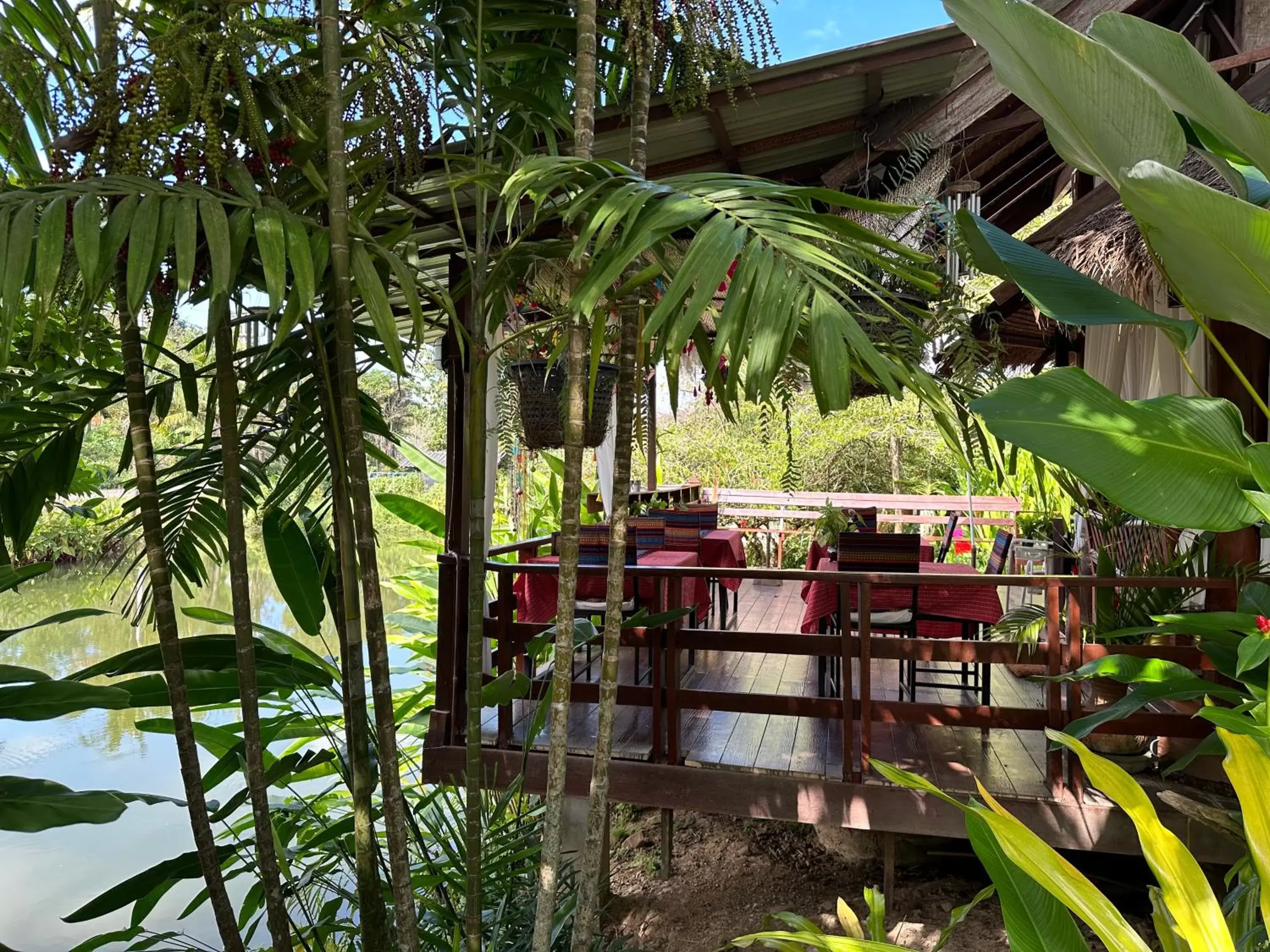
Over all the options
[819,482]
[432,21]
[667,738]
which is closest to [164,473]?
[432,21]

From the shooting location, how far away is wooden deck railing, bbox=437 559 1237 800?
2.79m

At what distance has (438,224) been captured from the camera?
133 inches

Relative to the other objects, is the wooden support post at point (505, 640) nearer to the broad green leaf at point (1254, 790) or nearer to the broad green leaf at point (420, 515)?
the broad green leaf at point (420, 515)

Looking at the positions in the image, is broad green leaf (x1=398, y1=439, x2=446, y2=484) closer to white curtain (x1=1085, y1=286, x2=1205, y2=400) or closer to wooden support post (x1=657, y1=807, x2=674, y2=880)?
wooden support post (x1=657, y1=807, x2=674, y2=880)

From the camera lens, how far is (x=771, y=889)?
3.78 m

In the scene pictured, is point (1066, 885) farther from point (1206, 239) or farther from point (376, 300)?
point (376, 300)

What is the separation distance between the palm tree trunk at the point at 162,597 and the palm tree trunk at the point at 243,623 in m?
0.08

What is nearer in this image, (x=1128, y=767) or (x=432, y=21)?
(x=432, y=21)

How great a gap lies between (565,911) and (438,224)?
252 cm

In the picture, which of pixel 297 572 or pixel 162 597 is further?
pixel 297 572

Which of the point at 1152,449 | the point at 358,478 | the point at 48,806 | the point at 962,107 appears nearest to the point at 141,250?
the point at 358,478

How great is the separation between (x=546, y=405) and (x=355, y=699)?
1.82m

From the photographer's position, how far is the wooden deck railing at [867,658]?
2789 mm

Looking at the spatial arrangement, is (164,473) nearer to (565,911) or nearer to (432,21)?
(432,21)
